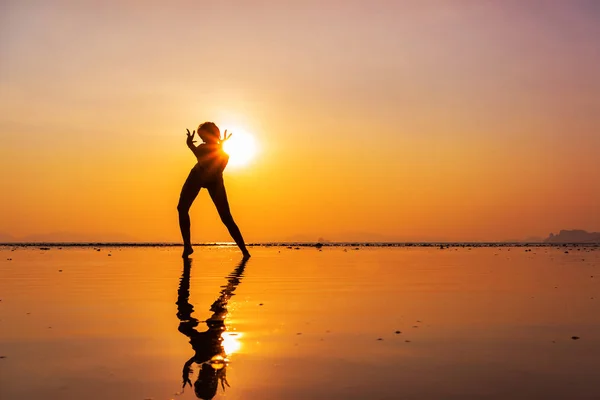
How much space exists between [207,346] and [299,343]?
0.98 m

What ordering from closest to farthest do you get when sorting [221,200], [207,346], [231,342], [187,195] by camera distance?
[207,346], [231,342], [187,195], [221,200]

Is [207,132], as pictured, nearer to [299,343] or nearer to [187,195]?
[187,195]

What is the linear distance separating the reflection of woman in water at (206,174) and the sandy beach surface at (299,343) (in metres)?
12.1

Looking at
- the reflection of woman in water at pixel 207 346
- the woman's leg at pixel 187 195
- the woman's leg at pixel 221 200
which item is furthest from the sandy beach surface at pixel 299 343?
the woman's leg at pixel 221 200

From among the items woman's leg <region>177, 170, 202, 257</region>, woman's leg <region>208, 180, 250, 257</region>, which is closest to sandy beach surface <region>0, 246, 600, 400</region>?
woman's leg <region>177, 170, 202, 257</region>

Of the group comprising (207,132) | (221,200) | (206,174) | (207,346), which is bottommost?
(207,346)

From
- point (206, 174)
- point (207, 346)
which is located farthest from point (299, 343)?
point (206, 174)

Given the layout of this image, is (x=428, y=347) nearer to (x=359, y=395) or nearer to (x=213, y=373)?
(x=359, y=395)

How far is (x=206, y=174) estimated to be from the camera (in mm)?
24219

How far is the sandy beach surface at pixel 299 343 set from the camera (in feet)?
15.6

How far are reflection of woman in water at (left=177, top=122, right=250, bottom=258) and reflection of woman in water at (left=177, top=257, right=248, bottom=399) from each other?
13466 mm

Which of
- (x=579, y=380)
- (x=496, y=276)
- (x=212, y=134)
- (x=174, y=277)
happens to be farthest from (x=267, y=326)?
(x=212, y=134)

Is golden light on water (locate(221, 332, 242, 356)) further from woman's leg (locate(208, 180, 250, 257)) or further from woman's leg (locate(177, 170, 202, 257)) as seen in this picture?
woman's leg (locate(208, 180, 250, 257))

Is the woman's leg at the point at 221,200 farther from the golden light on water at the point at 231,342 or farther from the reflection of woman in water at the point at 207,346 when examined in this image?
the golden light on water at the point at 231,342
